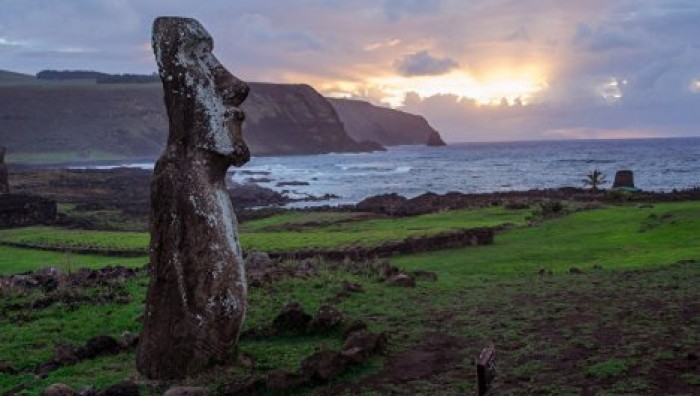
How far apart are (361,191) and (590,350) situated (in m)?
70.3

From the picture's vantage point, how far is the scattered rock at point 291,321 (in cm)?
1241

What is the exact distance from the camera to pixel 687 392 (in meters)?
7.89

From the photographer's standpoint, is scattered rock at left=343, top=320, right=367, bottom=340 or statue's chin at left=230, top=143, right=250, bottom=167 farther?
scattered rock at left=343, top=320, right=367, bottom=340

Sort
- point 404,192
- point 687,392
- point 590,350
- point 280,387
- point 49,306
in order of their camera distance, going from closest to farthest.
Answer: point 687,392 < point 280,387 < point 590,350 < point 49,306 < point 404,192

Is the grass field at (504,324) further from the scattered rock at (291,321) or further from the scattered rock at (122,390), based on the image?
the scattered rock at (122,390)

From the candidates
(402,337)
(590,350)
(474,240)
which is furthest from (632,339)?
(474,240)

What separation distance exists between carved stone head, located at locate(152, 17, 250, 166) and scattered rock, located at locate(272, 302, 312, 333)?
9.52 feet

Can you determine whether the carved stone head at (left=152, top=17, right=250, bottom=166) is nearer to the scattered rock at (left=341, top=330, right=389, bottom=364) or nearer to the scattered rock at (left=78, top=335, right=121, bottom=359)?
the scattered rock at (left=341, top=330, right=389, bottom=364)

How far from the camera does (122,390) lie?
29.9ft

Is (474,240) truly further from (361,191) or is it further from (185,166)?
(361,191)

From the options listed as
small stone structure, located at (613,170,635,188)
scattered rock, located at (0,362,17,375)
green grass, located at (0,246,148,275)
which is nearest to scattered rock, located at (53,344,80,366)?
scattered rock, located at (0,362,17,375)

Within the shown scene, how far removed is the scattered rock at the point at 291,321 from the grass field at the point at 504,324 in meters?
0.29

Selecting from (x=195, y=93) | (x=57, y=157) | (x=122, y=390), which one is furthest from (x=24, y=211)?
(x=57, y=157)

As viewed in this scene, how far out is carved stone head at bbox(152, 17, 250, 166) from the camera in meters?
10.7
